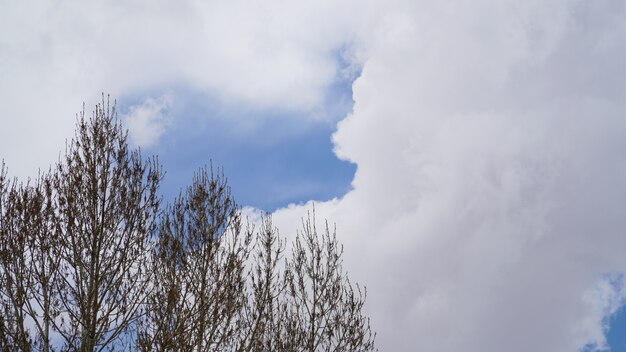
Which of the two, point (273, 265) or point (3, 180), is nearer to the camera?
point (3, 180)

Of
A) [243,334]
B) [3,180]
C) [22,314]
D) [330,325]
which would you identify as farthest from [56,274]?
[330,325]

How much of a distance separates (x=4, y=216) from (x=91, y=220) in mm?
1642

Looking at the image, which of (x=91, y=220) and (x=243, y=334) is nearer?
(x=91, y=220)

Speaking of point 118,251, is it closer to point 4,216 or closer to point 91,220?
point 91,220

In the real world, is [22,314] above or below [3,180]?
below

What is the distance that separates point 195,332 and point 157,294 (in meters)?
1.00

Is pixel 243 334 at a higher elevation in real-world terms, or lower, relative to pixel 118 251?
lower

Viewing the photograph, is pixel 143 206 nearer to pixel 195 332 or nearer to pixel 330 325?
pixel 195 332

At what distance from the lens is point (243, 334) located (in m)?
11.9

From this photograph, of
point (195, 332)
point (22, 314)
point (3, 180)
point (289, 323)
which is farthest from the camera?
point (289, 323)

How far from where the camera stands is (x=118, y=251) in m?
10.3

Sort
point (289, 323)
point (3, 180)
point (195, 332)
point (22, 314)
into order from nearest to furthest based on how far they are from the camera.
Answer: point (22, 314), point (195, 332), point (3, 180), point (289, 323)

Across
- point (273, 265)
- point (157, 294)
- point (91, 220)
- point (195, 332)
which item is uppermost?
point (273, 265)

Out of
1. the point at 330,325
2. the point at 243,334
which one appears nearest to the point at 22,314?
the point at 243,334
